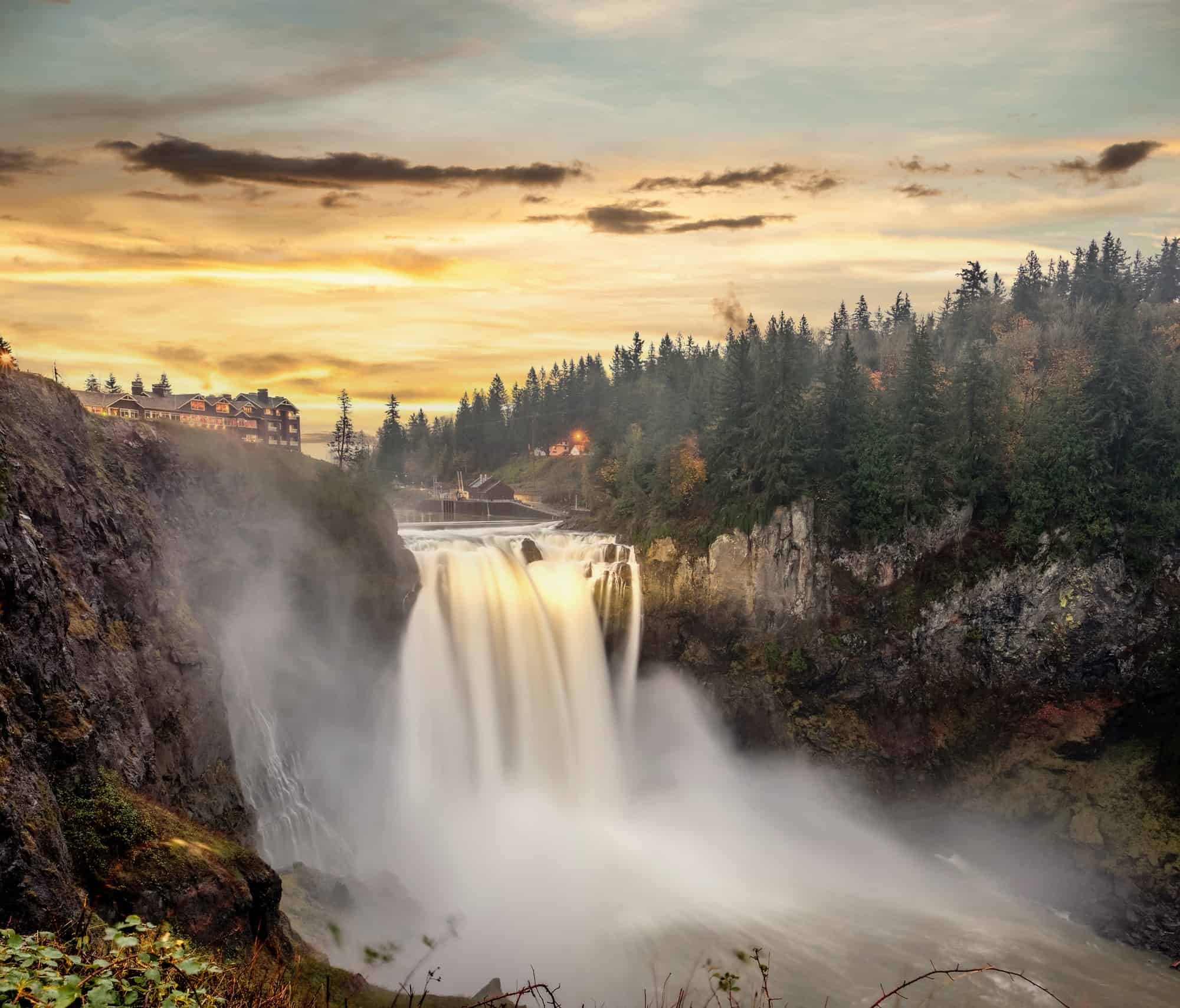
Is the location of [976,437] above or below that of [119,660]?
above

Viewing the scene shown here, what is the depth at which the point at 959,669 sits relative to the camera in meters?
43.8

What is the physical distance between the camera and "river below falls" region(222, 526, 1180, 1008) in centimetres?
2705

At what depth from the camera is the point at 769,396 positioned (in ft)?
158

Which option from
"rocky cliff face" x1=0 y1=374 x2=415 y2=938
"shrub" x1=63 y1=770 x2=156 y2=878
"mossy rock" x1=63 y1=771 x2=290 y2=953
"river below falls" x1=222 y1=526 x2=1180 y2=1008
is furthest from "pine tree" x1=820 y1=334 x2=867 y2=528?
"shrub" x1=63 y1=770 x2=156 y2=878

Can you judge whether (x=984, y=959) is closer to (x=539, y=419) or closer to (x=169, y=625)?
(x=169, y=625)

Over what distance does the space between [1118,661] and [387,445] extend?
10783cm

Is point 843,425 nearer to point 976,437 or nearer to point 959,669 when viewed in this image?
point 976,437

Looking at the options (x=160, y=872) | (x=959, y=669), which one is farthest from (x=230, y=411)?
(x=160, y=872)

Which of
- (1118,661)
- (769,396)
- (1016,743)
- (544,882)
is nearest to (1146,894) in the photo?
(1016,743)

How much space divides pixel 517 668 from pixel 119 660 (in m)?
23.8

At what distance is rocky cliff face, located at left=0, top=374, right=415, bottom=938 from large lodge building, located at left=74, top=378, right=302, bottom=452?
1525 inches

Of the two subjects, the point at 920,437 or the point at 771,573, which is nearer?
the point at 920,437

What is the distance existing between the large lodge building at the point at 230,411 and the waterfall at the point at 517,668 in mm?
30929

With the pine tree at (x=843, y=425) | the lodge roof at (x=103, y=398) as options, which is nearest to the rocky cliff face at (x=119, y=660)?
the pine tree at (x=843, y=425)
